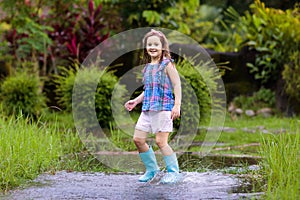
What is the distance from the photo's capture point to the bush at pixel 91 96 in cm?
723

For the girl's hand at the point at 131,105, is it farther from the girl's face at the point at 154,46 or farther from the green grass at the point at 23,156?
the green grass at the point at 23,156

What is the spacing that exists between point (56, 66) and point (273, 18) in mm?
4263

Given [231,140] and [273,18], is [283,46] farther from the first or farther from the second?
[231,140]

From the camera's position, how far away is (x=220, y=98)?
7785 millimetres

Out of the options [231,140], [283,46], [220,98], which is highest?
[283,46]

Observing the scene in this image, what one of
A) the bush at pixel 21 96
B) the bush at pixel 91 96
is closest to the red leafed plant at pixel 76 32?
the bush at pixel 21 96

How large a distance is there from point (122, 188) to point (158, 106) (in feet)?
2.26

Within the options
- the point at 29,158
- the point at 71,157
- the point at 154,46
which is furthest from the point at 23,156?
the point at 154,46

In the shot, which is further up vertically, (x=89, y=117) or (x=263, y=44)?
(x=263, y=44)

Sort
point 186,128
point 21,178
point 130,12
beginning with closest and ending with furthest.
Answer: point 21,178 < point 186,128 < point 130,12

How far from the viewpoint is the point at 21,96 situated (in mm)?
8102

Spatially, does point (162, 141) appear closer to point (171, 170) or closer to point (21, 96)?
point (171, 170)

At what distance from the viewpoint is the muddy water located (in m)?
3.55

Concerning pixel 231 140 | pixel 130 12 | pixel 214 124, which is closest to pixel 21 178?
pixel 231 140
